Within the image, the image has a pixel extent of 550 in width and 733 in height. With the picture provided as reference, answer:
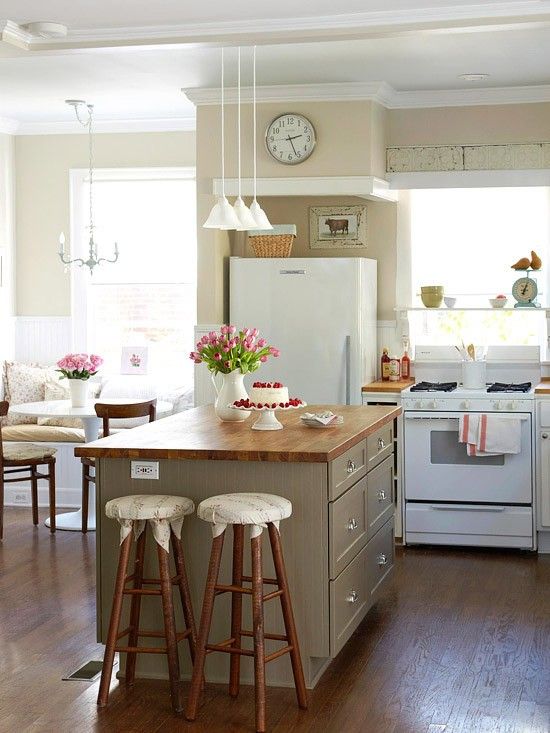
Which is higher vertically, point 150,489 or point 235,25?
point 235,25

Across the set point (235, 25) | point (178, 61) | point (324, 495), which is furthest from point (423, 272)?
point (324, 495)

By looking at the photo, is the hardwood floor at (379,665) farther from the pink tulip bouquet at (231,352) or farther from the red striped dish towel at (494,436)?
the pink tulip bouquet at (231,352)

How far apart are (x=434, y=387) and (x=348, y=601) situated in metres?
2.47

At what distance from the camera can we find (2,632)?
4.72 meters

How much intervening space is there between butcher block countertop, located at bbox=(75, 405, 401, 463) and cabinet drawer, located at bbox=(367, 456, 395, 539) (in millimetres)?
233

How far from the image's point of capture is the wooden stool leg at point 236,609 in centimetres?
392

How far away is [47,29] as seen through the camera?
16.4 ft

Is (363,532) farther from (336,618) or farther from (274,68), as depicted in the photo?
(274,68)

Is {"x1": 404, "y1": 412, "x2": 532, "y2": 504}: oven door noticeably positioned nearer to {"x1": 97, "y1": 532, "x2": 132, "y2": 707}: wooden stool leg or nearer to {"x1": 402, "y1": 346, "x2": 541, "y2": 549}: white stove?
{"x1": 402, "y1": 346, "x2": 541, "y2": 549}: white stove

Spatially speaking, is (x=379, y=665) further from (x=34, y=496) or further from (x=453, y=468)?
(x=34, y=496)

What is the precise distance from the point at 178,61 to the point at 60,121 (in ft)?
7.85

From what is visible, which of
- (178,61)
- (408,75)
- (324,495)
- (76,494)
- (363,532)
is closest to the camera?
(324,495)

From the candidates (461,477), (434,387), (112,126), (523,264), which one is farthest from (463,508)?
(112,126)

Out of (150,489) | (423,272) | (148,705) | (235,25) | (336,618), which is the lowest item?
(148,705)
